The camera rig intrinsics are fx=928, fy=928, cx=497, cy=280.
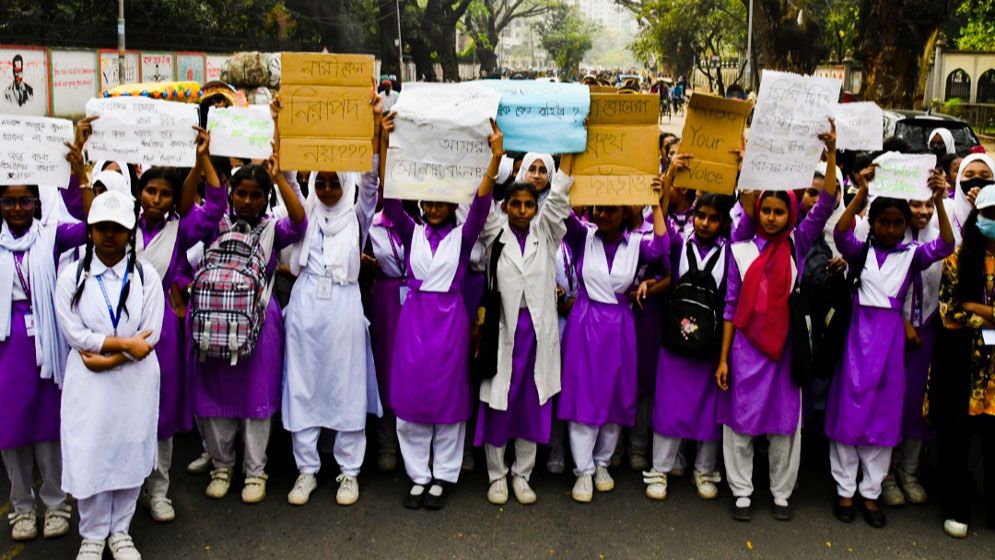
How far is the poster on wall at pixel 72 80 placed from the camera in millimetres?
22734

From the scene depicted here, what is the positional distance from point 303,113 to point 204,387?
1.48 metres

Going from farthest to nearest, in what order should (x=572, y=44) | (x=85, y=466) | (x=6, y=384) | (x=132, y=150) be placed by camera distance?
1. (x=572, y=44)
2. (x=132, y=150)
3. (x=6, y=384)
4. (x=85, y=466)

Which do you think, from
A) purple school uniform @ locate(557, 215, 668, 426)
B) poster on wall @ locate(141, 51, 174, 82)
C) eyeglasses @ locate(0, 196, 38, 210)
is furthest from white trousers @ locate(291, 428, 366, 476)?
poster on wall @ locate(141, 51, 174, 82)

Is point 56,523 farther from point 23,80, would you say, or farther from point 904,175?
point 23,80

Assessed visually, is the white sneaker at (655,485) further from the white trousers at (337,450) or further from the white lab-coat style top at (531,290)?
the white trousers at (337,450)

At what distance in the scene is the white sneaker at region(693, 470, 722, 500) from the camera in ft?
16.1

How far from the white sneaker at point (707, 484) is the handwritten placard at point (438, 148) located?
77.3 inches

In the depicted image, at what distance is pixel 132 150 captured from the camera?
4.49m

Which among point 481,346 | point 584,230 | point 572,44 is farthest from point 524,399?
point 572,44

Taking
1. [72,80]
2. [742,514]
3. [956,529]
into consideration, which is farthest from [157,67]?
[956,529]

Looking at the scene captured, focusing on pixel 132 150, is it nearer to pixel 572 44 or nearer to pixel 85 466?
pixel 85 466

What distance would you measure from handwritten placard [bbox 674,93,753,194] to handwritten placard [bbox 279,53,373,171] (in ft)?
5.24

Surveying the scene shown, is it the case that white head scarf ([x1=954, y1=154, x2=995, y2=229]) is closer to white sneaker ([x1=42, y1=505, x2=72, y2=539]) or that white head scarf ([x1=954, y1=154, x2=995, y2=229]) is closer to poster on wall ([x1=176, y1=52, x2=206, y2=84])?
white sneaker ([x1=42, y1=505, x2=72, y2=539])

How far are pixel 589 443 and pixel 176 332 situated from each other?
219 centimetres
